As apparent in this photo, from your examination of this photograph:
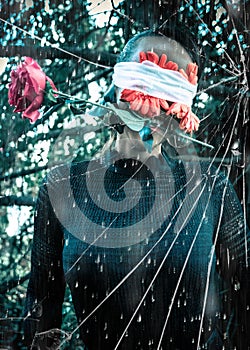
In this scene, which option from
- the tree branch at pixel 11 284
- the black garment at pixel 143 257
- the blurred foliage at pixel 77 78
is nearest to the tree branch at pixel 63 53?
the blurred foliage at pixel 77 78

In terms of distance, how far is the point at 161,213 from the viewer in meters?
1.45

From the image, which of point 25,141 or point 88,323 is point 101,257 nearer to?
point 88,323

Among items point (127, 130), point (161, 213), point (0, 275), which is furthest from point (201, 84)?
point (0, 275)

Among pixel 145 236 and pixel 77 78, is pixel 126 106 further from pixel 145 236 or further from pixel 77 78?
pixel 145 236

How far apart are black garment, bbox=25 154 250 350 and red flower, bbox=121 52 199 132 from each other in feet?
0.39

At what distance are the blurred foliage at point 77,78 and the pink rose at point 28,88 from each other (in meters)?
0.02

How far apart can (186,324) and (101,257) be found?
26 centimetres

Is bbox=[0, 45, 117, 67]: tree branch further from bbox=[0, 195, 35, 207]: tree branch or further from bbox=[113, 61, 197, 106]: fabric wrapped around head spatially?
bbox=[0, 195, 35, 207]: tree branch

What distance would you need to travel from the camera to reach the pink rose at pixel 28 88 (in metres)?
1.49

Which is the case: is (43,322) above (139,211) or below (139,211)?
below

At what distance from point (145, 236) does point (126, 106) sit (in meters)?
0.33

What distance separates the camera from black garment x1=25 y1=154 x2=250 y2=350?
142 centimetres

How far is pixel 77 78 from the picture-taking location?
1509 millimetres


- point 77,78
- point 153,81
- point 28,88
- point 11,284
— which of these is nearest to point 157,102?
point 153,81
